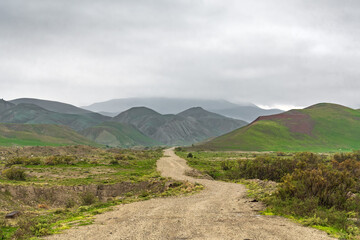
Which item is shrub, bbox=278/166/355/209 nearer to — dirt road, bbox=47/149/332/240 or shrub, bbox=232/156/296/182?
dirt road, bbox=47/149/332/240

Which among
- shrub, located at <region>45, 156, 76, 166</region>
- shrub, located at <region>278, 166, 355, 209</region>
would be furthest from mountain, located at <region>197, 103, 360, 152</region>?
shrub, located at <region>278, 166, 355, 209</region>

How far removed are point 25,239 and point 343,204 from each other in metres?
18.8

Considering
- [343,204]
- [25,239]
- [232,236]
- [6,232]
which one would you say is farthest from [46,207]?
[343,204]

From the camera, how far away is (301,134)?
157125 millimetres

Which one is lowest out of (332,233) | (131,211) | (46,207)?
(46,207)

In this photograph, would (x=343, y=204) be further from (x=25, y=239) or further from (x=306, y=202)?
(x=25, y=239)

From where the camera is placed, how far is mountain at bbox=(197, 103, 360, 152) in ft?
461

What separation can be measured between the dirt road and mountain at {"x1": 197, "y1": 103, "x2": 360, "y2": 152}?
401 feet

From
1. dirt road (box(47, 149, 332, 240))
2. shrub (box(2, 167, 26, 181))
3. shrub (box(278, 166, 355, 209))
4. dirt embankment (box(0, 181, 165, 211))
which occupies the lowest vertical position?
dirt embankment (box(0, 181, 165, 211))

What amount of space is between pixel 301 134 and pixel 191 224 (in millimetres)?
159661

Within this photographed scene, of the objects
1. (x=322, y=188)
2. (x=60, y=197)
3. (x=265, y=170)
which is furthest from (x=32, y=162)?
(x=322, y=188)

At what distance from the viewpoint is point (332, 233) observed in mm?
13008

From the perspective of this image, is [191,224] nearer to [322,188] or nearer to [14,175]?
[322,188]

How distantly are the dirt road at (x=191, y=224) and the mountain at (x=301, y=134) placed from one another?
122234 mm
